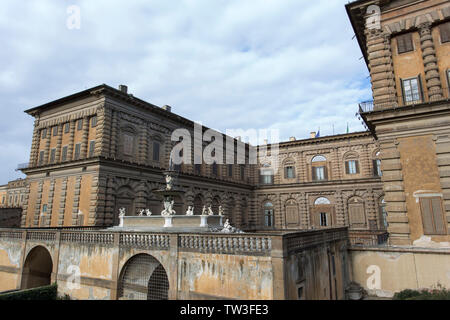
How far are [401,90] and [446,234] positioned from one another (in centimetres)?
786

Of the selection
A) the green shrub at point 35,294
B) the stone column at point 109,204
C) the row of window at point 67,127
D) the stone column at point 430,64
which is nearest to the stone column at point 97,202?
the stone column at point 109,204

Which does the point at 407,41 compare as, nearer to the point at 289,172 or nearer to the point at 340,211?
the point at 340,211

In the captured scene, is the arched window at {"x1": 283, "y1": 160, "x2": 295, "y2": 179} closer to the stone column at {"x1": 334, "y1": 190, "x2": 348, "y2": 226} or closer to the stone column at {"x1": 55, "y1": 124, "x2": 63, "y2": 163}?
the stone column at {"x1": 334, "y1": 190, "x2": 348, "y2": 226}

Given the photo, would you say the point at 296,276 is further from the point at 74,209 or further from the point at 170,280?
the point at 74,209

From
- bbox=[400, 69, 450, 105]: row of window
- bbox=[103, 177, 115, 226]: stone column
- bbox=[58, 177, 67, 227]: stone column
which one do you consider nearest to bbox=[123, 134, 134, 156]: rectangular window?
bbox=[103, 177, 115, 226]: stone column

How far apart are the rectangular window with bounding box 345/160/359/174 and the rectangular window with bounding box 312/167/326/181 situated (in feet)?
9.09

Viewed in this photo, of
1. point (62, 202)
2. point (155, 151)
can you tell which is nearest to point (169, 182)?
point (155, 151)

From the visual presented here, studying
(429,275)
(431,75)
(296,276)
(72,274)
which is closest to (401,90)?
(431,75)

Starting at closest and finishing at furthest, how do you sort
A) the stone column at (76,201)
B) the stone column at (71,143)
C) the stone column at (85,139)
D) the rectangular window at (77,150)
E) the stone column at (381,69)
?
the stone column at (381,69) → the stone column at (76,201) → the stone column at (85,139) → the rectangular window at (77,150) → the stone column at (71,143)

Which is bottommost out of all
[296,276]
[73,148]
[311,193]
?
[296,276]

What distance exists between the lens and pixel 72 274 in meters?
14.7

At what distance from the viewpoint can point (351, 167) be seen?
37.0 metres

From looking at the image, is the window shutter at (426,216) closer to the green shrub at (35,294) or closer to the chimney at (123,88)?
the green shrub at (35,294)

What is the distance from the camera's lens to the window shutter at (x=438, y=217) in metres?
15.0
